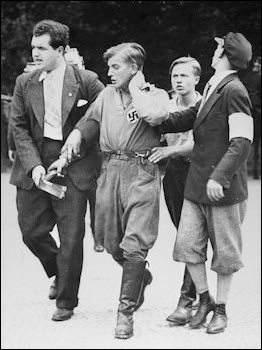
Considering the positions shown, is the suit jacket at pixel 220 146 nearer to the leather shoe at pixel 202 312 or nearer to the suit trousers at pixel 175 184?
the suit trousers at pixel 175 184

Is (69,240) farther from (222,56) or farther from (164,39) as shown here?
(222,56)

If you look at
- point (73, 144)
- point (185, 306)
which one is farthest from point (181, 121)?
point (185, 306)

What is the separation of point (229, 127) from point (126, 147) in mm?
446

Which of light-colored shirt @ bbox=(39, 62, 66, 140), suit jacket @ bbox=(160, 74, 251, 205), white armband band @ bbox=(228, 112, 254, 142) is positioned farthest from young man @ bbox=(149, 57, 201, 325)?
light-colored shirt @ bbox=(39, 62, 66, 140)

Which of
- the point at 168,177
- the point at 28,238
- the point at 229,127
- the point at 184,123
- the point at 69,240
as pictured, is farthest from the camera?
the point at 28,238

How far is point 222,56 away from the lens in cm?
293

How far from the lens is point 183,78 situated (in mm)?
2973

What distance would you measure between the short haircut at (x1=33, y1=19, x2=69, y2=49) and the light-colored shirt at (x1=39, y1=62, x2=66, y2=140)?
24 cm

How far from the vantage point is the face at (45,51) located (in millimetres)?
3043

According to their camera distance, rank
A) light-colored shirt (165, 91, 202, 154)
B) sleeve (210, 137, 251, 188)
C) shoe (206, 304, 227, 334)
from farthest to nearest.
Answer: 1. shoe (206, 304, 227, 334)
2. light-colored shirt (165, 91, 202, 154)
3. sleeve (210, 137, 251, 188)

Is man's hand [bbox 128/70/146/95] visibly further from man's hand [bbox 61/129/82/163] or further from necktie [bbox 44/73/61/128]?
necktie [bbox 44/73/61/128]

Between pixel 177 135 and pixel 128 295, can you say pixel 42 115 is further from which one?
pixel 128 295

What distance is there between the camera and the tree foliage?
11.0 feet

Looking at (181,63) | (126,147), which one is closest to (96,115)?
(126,147)
